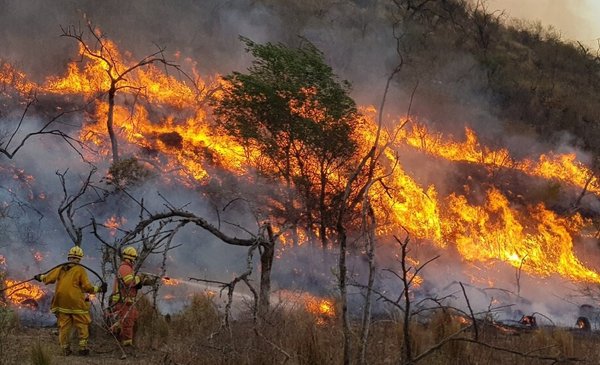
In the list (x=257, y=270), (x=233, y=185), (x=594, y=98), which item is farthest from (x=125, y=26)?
(x=594, y=98)

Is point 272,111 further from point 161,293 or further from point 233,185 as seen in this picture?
point 161,293

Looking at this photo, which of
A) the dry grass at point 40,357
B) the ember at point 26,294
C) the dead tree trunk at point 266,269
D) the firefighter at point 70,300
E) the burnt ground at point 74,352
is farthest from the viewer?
the ember at point 26,294

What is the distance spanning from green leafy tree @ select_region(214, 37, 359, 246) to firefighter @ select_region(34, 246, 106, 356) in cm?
1009

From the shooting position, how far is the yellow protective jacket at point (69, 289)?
7.62 m

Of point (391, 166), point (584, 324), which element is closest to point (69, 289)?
point (584, 324)

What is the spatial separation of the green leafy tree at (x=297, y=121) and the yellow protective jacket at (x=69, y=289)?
33.1 feet

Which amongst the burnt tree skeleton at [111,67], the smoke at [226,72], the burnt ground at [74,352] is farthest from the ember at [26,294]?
the burnt tree skeleton at [111,67]

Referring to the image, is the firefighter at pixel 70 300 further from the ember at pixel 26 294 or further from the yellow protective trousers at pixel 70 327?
the ember at pixel 26 294

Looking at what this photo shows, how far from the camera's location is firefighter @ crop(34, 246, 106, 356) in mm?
7617

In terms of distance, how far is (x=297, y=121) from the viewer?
17875mm

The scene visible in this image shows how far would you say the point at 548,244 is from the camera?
23891mm

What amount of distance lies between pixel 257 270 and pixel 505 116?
68.5ft

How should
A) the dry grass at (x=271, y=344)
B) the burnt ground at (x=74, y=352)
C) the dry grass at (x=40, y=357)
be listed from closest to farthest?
the dry grass at (x=271, y=344), the dry grass at (x=40, y=357), the burnt ground at (x=74, y=352)

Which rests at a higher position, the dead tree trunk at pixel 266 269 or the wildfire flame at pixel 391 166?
the wildfire flame at pixel 391 166
